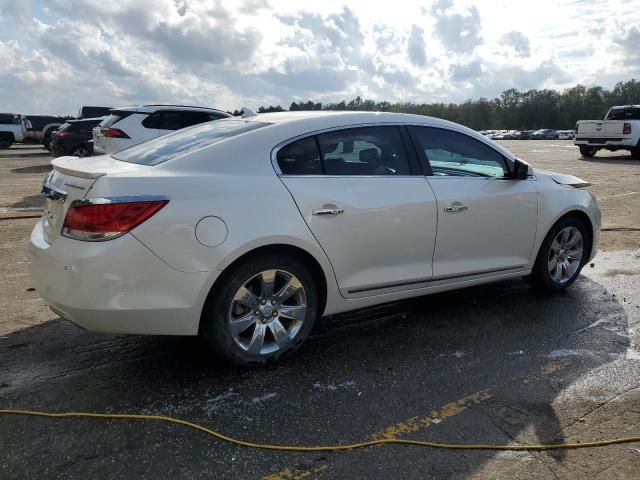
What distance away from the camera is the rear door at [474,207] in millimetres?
4383

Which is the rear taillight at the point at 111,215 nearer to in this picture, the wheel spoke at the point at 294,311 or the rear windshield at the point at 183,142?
the rear windshield at the point at 183,142

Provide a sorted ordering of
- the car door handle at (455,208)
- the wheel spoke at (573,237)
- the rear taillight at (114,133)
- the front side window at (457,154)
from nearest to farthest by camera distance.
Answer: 1. the car door handle at (455,208)
2. the front side window at (457,154)
3. the wheel spoke at (573,237)
4. the rear taillight at (114,133)

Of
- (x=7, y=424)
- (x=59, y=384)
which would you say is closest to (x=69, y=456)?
(x=7, y=424)

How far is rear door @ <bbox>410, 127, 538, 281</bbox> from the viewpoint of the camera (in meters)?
4.38

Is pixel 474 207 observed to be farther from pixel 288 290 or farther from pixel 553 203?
pixel 288 290

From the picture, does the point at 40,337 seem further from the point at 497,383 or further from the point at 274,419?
the point at 497,383

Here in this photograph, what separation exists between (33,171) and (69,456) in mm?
17542

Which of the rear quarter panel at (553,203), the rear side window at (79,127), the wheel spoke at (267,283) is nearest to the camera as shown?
the wheel spoke at (267,283)

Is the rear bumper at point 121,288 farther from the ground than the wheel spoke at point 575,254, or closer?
farther from the ground

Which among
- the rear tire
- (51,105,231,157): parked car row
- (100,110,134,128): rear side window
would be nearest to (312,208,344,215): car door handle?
A: (51,105,231,157): parked car row

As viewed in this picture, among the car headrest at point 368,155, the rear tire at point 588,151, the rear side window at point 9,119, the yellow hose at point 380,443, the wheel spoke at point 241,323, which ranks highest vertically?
the rear side window at point 9,119

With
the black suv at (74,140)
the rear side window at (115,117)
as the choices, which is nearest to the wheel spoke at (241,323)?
the rear side window at (115,117)

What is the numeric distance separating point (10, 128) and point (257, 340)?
31.9 metres

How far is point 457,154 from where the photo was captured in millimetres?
4629
